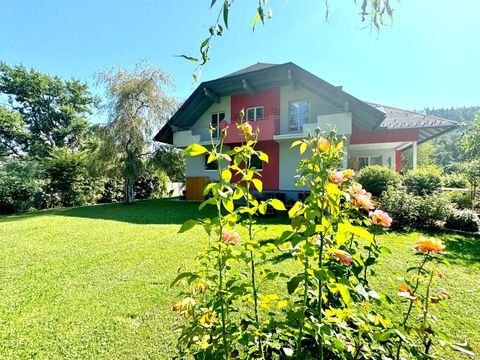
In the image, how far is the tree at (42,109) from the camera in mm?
25064

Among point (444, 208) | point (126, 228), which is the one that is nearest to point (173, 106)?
point (126, 228)

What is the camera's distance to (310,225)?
38.4 inches

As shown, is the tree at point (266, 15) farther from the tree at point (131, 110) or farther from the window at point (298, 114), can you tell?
the tree at point (131, 110)

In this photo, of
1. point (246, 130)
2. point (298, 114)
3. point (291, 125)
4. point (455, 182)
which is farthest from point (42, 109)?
point (455, 182)

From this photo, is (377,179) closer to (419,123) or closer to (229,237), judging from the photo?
(419,123)

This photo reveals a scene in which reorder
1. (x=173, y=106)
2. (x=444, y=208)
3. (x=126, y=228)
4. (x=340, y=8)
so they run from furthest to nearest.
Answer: (x=173, y=106)
(x=126, y=228)
(x=444, y=208)
(x=340, y=8)

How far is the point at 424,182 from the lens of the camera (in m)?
8.20

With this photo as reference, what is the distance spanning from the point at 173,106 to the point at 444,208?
44.4 feet

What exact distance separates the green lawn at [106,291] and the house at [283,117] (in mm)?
6813

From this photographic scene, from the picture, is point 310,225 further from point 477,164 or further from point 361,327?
point 477,164

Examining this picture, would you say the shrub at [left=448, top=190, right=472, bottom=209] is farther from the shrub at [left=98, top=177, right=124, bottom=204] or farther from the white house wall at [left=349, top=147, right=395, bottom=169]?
the shrub at [left=98, top=177, right=124, bottom=204]

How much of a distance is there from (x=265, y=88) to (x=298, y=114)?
97.9 inches

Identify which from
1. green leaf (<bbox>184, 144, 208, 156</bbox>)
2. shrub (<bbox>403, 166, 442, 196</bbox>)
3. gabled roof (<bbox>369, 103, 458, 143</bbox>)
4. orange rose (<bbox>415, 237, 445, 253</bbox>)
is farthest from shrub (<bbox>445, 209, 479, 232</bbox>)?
green leaf (<bbox>184, 144, 208, 156</bbox>)

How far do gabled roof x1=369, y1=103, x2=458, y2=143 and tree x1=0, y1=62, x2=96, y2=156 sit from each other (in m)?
27.8
